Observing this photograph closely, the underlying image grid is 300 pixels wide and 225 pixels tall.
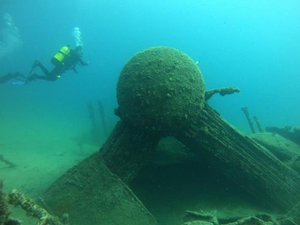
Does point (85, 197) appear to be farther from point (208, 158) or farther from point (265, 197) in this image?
point (265, 197)

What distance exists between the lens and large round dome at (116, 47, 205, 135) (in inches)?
159

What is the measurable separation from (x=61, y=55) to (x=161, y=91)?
34.3 feet

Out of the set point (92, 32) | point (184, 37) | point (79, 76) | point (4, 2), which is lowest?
point (79, 76)

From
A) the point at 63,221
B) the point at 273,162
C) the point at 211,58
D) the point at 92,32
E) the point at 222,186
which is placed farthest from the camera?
the point at 211,58

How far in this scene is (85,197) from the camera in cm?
411

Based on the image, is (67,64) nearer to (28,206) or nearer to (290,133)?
(28,206)

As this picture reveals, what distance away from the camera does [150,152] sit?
4734mm

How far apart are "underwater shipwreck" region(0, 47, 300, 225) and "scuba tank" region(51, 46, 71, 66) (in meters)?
9.28

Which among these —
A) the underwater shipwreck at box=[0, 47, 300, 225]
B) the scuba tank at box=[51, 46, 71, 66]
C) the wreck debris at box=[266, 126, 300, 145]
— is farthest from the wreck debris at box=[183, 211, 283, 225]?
the scuba tank at box=[51, 46, 71, 66]

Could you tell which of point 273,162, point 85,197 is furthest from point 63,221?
point 273,162

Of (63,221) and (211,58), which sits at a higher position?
(211,58)

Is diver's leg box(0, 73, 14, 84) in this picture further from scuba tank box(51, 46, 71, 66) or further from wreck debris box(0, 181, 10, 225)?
wreck debris box(0, 181, 10, 225)

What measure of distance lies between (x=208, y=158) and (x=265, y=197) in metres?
1.61

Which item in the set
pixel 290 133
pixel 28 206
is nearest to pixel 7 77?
pixel 28 206
